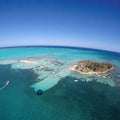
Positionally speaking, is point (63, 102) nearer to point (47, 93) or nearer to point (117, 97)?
point (47, 93)

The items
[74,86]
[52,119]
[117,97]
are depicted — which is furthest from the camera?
[74,86]

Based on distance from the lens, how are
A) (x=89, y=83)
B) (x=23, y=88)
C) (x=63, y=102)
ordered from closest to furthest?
(x=63, y=102) < (x=23, y=88) < (x=89, y=83)

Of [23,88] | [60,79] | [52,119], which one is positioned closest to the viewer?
[52,119]

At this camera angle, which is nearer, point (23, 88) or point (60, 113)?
point (60, 113)

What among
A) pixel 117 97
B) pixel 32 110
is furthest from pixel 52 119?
pixel 117 97

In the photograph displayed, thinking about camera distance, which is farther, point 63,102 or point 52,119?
point 63,102

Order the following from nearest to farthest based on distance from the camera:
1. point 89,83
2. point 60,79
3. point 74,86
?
point 74,86 < point 89,83 < point 60,79

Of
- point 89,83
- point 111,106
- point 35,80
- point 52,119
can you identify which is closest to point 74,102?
point 52,119

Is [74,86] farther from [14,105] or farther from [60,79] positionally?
[14,105]
